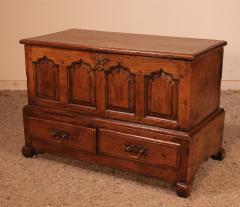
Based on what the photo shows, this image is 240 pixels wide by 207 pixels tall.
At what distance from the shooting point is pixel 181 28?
2955 mm

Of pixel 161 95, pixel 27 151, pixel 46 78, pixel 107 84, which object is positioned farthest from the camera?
pixel 27 151

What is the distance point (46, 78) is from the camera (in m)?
1.98

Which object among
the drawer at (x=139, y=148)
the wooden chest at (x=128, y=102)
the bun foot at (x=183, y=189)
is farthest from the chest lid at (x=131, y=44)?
the bun foot at (x=183, y=189)

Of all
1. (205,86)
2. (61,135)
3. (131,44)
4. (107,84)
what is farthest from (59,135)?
(205,86)

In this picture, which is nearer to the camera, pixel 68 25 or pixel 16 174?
pixel 16 174

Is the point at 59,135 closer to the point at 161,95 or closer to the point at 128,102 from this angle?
the point at 128,102

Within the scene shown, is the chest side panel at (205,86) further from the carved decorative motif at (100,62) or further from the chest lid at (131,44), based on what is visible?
the carved decorative motif at (100,62)

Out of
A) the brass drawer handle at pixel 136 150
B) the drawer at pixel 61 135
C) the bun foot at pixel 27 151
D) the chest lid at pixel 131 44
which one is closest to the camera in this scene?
the chest lid at pixel 131 44

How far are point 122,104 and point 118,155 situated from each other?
21 cm

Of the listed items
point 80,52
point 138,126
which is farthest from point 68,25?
point 138,126

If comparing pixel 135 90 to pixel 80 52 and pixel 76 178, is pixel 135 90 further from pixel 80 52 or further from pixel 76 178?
pixel 76 178

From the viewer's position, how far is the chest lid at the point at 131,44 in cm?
169

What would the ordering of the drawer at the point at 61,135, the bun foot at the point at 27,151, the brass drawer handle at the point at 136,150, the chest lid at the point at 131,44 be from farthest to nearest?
the bun foot at the point at 27,151 < the drawer at the point at 61,135 < the brass drawer handle at the point at 136,150 < the chest lid at the point at 131,44

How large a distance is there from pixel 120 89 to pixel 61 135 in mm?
362
